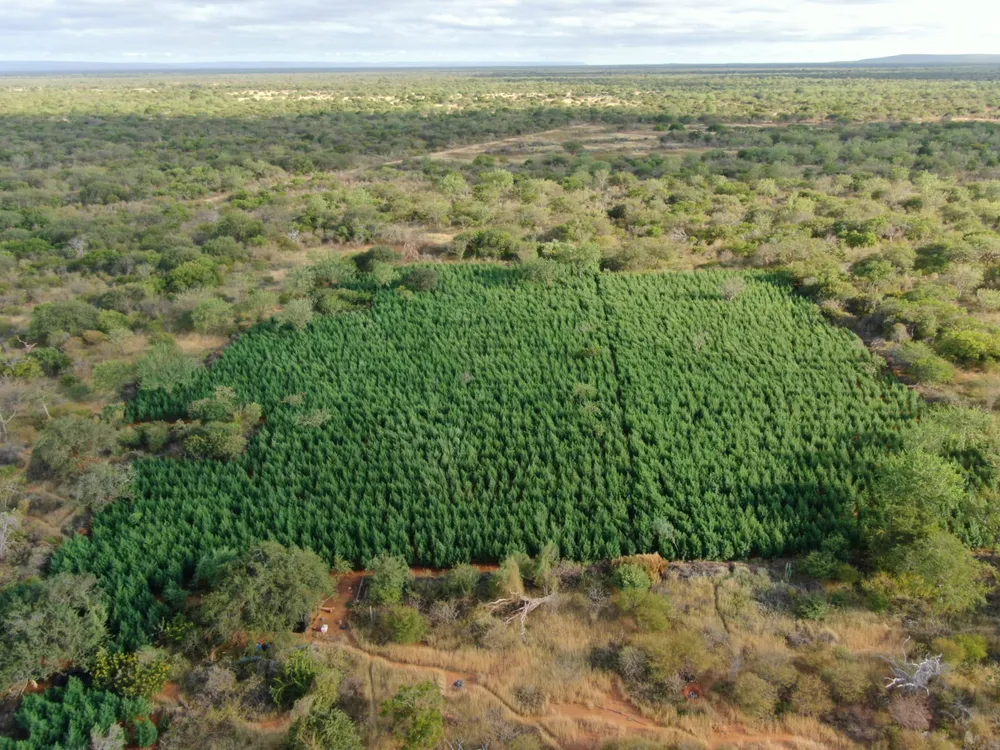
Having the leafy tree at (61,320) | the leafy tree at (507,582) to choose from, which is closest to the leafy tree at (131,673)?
the leafy tree at (507,582)

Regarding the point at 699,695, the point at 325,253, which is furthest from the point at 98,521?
the point at 325,253

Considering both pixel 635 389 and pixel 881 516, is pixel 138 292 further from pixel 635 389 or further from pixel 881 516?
pixel 881 516

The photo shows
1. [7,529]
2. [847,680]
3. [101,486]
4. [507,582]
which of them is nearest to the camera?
[847,680]

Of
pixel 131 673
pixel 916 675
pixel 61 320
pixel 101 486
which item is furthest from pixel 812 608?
pixel 61 320

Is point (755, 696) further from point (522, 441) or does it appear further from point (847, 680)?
point (522, 441)

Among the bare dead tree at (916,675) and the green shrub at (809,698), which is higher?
the bare dead tree at (916,675)

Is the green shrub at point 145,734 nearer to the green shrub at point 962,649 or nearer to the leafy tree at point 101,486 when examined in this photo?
the leafy tree at point 101,486
